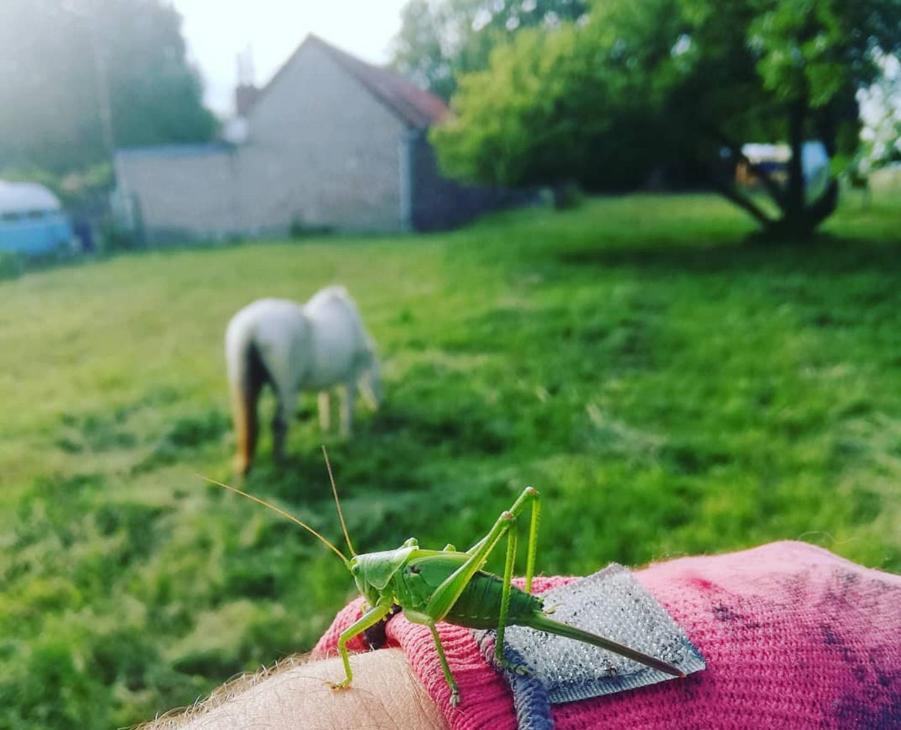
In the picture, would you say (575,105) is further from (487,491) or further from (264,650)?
(264,650)

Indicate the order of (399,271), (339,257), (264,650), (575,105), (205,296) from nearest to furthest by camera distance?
1. (264,650)
2. (205,296)
3. (575,105)
4. (399,271)
5. (339,257)

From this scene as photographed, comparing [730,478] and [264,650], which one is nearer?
[264,650]

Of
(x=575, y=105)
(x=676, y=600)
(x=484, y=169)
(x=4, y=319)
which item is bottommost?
(x=4, y=319)

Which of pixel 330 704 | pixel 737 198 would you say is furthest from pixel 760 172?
pixel 330 704

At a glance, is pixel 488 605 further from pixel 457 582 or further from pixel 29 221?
pixel 29 221

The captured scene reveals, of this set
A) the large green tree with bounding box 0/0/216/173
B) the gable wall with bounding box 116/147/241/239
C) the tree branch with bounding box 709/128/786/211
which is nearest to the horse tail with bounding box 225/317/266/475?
the large green tree with bounding box 0/0/216/173

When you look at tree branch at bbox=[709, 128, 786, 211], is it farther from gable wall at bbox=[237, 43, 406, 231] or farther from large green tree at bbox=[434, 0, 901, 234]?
gable wall at bbox=[237, 43, 406, 231]

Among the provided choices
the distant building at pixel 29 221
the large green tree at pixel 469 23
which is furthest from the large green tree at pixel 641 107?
the distant building at pixel 29 221

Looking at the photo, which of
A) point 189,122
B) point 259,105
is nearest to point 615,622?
point 259,105
